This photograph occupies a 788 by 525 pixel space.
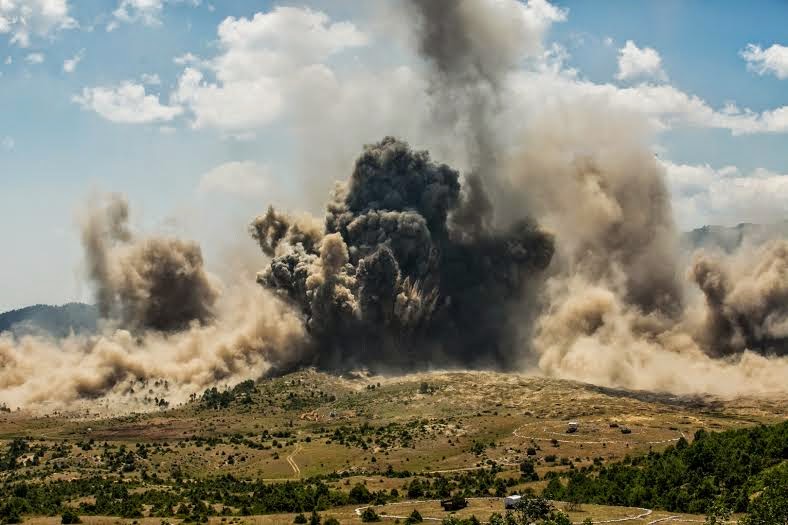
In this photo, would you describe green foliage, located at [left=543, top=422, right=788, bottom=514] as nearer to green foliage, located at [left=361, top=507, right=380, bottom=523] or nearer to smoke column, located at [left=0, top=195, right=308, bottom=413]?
green foliage, located at [left=361, top=507, right=380, bottom=523]

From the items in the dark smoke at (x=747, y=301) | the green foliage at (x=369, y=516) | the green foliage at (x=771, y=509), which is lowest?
the green foliage at (x=369, y=516)

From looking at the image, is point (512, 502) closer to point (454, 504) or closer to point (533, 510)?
point (454, 504)

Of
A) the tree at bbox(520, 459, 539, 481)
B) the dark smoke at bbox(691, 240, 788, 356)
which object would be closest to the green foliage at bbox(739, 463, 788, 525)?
the tree at bbox(520, 459, 539, 481)

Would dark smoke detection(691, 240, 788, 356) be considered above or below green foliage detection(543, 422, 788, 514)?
above

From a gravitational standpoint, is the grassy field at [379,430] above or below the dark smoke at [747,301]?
below

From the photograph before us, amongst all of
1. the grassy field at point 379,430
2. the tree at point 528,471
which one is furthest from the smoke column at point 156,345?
the tree at point 528,471

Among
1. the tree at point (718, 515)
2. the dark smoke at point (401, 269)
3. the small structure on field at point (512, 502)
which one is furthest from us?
the dark smoke at point (401, 269)

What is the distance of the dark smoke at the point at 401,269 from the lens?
170000 mm

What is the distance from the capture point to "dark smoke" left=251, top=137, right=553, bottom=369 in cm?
17000

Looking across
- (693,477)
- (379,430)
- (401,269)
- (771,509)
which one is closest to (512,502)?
(693,477)

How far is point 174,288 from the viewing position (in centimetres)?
18900

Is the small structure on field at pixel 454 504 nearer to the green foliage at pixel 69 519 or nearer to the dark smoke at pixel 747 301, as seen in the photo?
the green foliage at pixel 69 519

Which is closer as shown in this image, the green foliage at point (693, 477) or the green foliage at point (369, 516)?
the green foliage at point (693, 477)

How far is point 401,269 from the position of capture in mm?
173750
